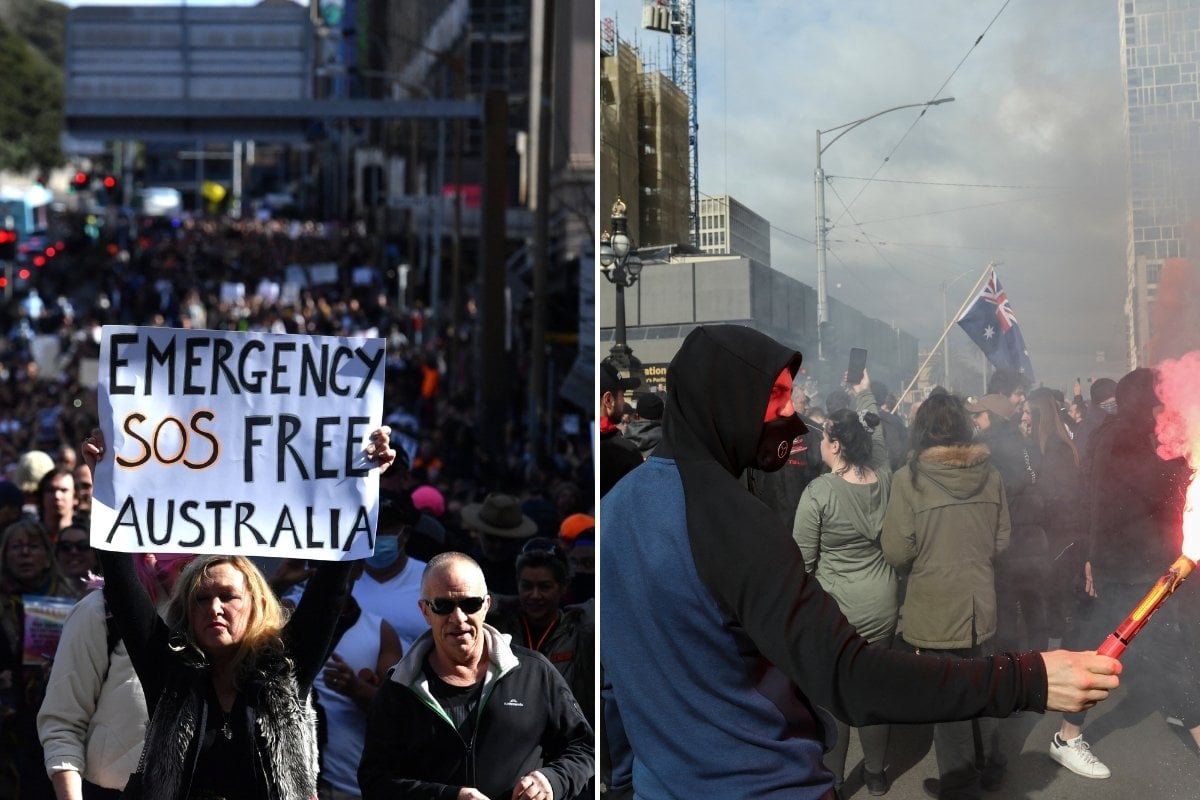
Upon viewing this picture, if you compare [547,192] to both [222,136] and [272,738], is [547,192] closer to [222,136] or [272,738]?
[222,136]

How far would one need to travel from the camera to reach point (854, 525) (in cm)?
500

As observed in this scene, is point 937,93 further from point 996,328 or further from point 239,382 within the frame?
point 239,382

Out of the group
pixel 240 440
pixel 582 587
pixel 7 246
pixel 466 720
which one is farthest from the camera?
pixel 7 246

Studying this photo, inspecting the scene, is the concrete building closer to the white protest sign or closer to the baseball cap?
the baseball cap

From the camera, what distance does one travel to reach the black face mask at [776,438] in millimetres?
3338

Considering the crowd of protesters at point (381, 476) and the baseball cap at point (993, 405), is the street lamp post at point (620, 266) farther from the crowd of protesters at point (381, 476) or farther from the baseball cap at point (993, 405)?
the crowd of protesters at point (381, 476)

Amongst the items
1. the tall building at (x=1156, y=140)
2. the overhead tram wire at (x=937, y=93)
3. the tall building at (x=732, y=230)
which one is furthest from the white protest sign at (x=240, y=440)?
the tall building at (x=1156, y=140)

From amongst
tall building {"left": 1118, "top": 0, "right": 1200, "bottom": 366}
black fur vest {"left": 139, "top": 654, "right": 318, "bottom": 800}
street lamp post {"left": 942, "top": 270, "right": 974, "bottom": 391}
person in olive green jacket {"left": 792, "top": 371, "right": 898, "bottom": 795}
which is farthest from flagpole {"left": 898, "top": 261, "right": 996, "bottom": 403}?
black fur vest {"left": 139, "top": 654, "right": 318, "bottom": 800}

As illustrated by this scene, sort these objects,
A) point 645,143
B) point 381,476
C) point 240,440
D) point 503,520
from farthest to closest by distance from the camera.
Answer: point 381,476 → point 503,520 → point 240,440 → point 645,143

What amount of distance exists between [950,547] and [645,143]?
1.46m

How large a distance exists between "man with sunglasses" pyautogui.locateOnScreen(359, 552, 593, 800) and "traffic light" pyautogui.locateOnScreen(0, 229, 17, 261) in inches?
1202

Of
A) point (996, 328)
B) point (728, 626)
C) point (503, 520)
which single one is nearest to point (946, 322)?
point (996, 328)

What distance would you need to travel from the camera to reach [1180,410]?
4.51m

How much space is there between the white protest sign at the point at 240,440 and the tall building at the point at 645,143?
93 centimetres
